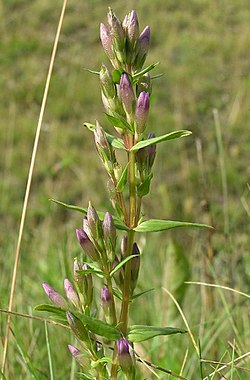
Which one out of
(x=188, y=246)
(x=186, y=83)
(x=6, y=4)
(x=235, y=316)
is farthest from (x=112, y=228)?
(x=6, y=4)

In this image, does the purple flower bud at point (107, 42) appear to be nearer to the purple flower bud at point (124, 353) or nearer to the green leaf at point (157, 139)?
the green leaf at point (157, 139)

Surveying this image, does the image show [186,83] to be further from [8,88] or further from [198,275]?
[198,275]

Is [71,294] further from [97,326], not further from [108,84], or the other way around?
[108,84]

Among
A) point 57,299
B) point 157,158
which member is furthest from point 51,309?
point 157,158

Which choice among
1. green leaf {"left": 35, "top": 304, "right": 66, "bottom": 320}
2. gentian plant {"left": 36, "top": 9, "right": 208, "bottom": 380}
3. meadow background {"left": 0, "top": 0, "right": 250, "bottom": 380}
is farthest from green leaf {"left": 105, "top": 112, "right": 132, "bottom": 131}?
meadow background {"left": 0, "top": 0, "right": 250, "bottom": 380}

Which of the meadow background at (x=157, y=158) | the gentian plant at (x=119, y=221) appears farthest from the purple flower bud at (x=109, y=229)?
the meadow background at (x=157, y=158)

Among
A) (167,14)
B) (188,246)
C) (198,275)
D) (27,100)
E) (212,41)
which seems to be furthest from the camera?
(167,14)
